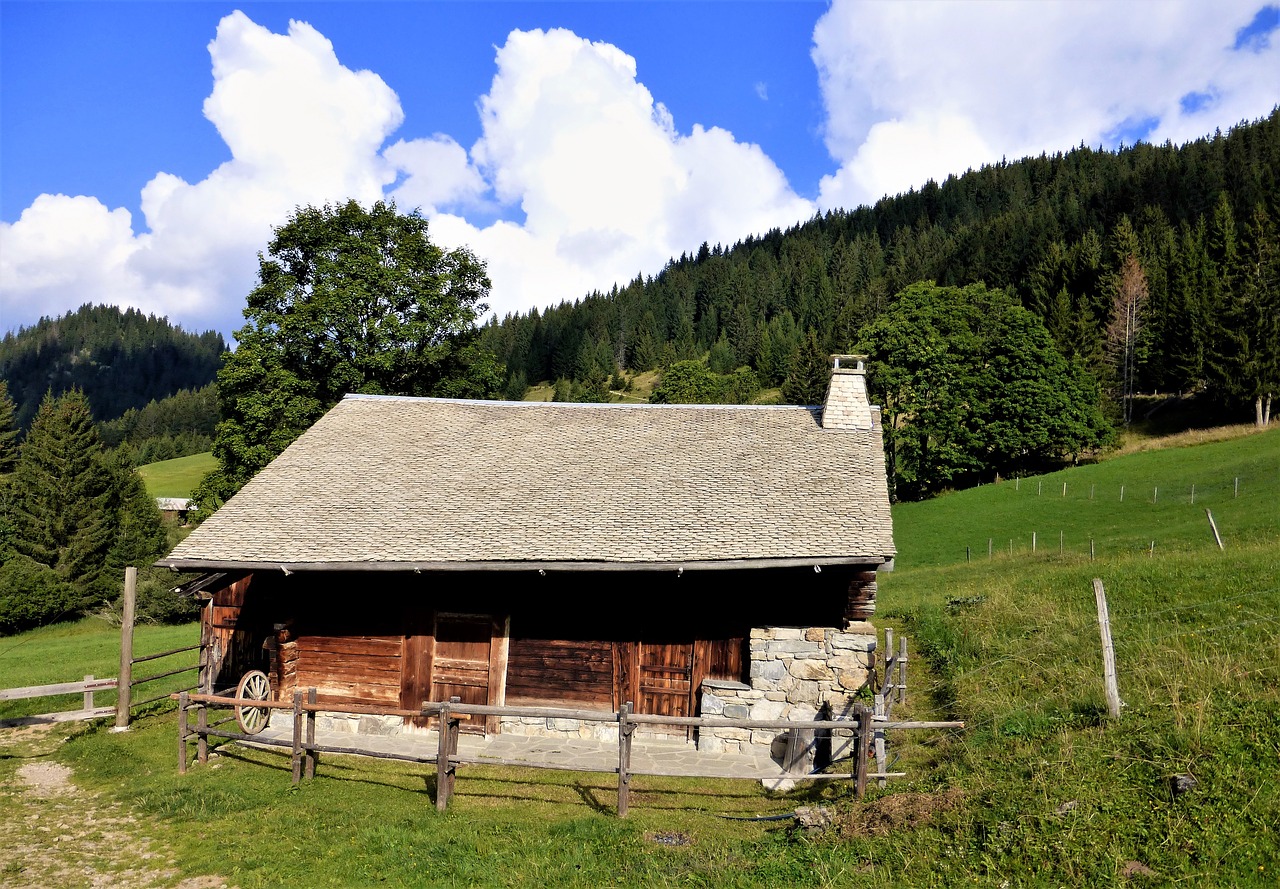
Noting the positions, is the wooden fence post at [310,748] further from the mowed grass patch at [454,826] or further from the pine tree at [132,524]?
the pine tree at [132,524]

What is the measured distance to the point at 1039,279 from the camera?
243ft

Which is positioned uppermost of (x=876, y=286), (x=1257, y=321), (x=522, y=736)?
(x=876, y=286)

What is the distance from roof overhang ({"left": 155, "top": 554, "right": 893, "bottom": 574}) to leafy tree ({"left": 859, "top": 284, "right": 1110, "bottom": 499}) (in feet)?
115

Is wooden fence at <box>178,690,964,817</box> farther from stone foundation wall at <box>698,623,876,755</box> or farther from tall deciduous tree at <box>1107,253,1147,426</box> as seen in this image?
tall deciduous tree at <box>1107,253,1147,426</box>

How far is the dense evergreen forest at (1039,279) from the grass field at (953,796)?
1197 inches

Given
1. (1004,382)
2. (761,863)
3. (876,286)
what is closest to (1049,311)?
(1004,382)

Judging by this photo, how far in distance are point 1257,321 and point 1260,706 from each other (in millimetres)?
56168

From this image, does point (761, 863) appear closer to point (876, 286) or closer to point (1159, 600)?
point (1159, 600)

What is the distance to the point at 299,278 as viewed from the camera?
2952 cm

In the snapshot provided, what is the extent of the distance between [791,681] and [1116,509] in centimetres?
2817

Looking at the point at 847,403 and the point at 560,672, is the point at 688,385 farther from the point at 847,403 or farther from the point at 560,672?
the point at 560,672

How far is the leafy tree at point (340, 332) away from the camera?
27.3 m

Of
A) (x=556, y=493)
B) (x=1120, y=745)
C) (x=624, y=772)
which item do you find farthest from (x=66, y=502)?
(x=1120, y=745)

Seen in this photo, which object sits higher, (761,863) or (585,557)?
(585,557)
